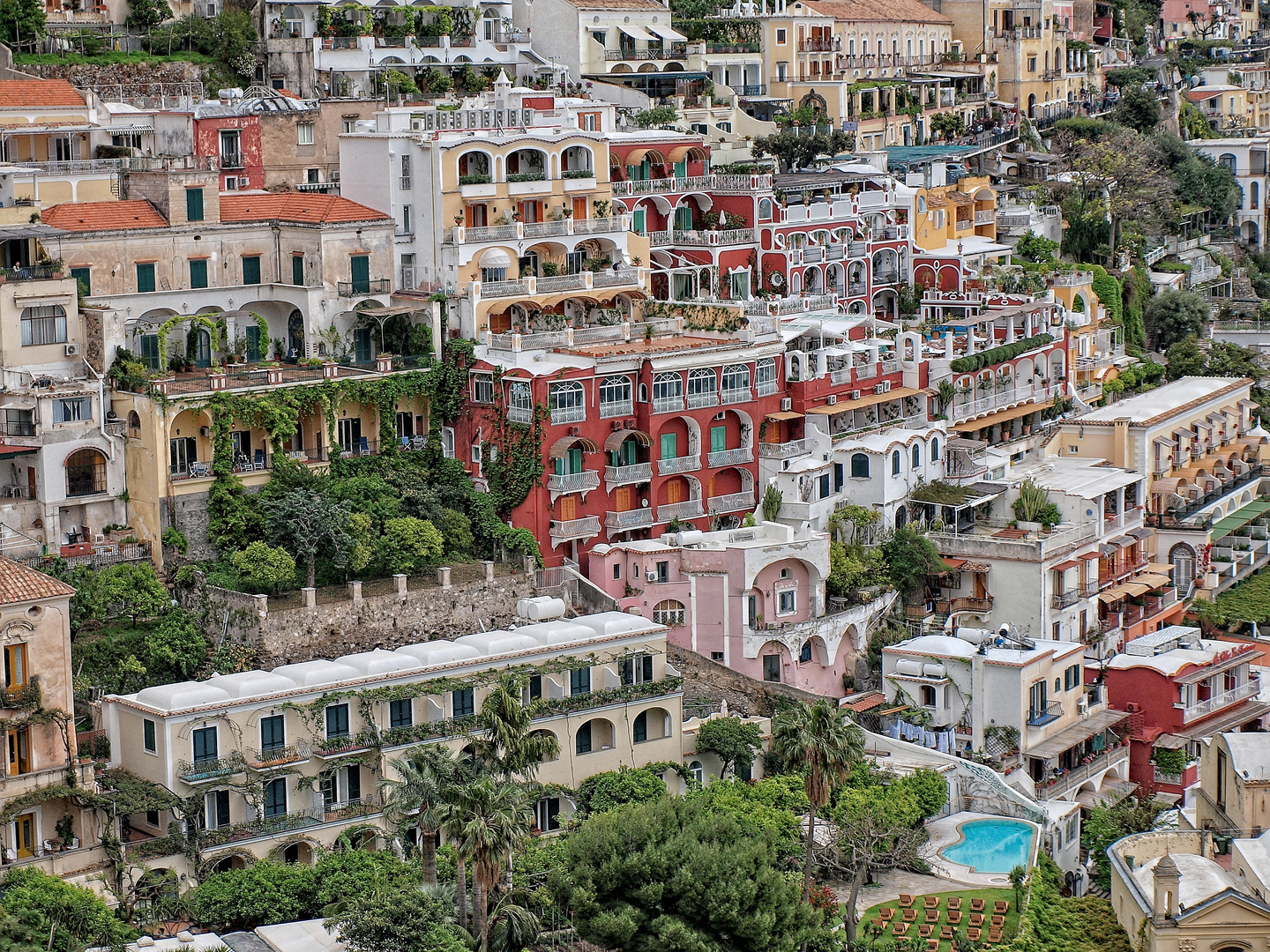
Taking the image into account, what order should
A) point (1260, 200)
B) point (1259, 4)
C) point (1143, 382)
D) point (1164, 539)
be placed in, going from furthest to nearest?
point (1259, 4)
point (1260, 200)
point (1143, 382)
point (1164, 539)

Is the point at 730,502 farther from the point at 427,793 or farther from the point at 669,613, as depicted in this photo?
the point at 427,793

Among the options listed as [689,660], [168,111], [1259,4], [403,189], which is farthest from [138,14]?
[1259,4]

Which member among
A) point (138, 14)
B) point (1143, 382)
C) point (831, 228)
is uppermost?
point (138, 14)

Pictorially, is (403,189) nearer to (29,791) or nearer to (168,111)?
(168,111)

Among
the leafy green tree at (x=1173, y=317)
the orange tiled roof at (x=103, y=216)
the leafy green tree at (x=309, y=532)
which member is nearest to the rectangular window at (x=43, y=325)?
the orange tiled roof at (x=103, y=216)

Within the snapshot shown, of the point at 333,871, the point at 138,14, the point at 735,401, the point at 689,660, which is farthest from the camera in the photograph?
the point at 138,14

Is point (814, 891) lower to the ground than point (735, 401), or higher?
lower

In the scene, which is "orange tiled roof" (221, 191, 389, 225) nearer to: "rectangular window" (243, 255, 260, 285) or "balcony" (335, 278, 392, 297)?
"rectangular window" (243, 255, 260, 285)
